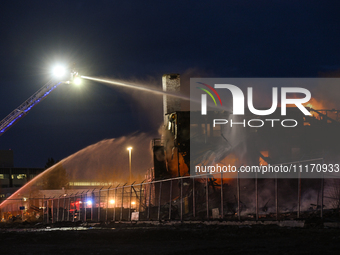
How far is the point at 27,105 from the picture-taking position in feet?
153

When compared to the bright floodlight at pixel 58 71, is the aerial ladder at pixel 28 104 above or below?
below

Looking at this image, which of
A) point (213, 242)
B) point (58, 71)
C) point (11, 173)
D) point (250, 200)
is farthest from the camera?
point (11, 173)

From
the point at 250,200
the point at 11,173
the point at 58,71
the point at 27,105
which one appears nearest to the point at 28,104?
the point at 27,105

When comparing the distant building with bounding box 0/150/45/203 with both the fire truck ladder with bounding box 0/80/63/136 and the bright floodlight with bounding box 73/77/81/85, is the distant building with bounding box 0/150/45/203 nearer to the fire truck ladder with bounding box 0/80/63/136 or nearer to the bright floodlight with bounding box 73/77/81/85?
the fire truck ladder with bounding box 0/80/63/136

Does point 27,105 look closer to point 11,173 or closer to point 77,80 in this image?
point 77,80

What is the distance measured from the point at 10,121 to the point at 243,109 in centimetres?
2460

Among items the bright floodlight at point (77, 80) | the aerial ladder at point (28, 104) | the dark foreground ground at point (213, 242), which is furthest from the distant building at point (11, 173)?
the dark foreground ground at point (213, 242)

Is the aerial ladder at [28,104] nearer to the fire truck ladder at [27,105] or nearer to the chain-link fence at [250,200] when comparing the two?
the fire truck ladder at [27,105]

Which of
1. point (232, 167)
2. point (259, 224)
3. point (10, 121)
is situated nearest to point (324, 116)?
point (232, 167)

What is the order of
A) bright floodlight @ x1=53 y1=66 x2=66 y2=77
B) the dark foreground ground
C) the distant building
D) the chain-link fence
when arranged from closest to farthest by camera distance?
the dark foreground ground
the chain-link fence
bright floodlight @ x1=53 y1=66 x2=66 y2=77
the distant building

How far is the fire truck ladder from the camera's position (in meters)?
46.3

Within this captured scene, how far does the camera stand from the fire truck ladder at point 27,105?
152 feet

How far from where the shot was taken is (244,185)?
88.6ft

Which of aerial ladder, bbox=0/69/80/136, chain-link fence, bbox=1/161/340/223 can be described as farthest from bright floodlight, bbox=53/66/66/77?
chain-link fence, bbox=1/161/340/223
